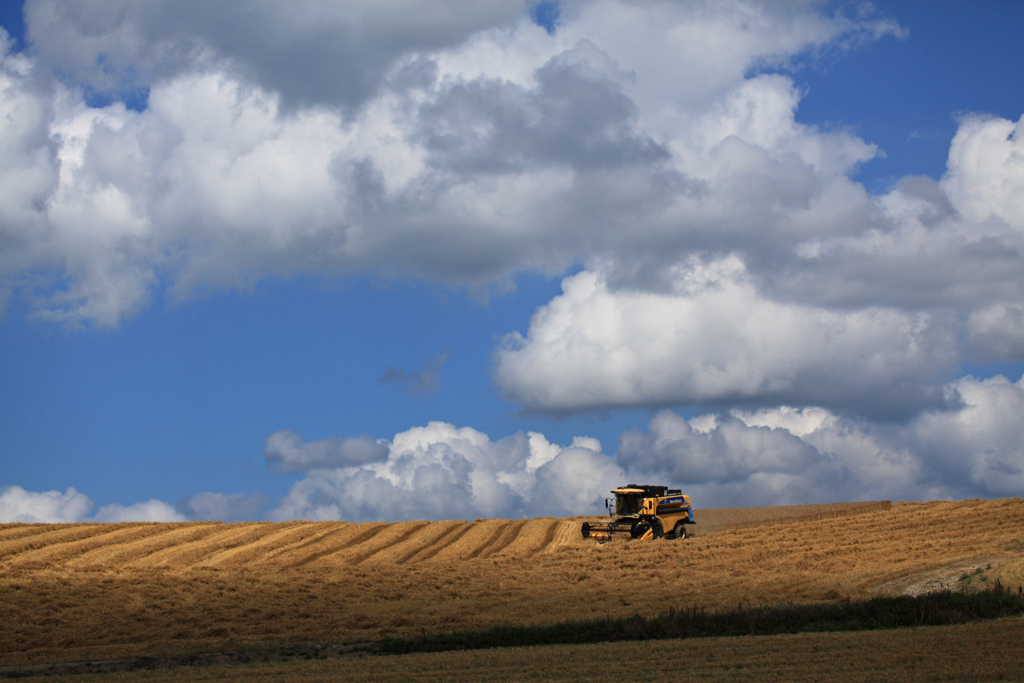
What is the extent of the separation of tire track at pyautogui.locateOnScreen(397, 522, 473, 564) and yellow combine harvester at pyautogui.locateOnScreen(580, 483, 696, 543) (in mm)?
6735

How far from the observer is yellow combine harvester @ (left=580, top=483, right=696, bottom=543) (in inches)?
1483

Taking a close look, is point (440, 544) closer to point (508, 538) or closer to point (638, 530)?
point (508, 538)

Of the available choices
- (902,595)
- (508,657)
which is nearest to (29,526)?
(508,657)

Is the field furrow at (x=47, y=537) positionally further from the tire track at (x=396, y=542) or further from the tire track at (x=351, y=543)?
the tire track at (x=396, y=542)

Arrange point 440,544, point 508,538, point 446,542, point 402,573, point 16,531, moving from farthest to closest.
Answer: point 508,538, point 446,542, point 440,544, point 16,531, point 402,573

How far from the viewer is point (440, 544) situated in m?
39.8

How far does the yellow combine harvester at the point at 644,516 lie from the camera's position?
37656mm

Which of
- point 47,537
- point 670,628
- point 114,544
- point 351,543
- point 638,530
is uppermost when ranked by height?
point 47,537

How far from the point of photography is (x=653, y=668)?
16.1 meters

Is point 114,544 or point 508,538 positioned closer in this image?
point 114,544

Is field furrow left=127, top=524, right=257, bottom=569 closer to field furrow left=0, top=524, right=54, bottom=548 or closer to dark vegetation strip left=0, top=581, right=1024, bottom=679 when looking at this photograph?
field furrow left=0, top=524, right=54, bottom=548

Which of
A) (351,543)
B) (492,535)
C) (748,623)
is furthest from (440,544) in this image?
(748,623)

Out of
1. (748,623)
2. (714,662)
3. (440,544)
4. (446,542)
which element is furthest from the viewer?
(446,542)

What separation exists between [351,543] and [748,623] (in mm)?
23778
